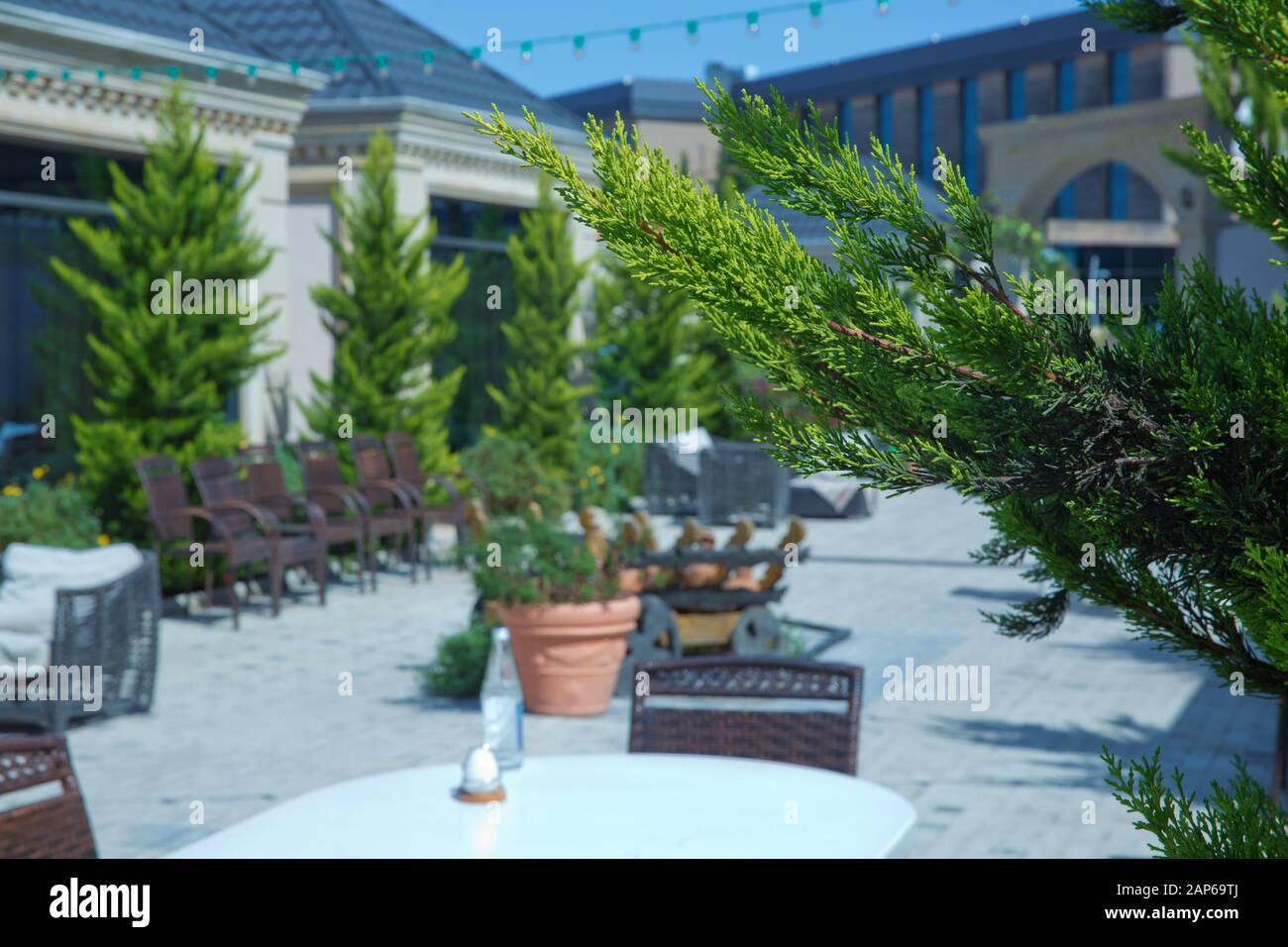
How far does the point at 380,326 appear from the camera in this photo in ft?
52.1

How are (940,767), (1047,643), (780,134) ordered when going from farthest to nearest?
(1047,643)
(940,767)
(780,134)

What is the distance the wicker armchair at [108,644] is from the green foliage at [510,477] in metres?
7.23

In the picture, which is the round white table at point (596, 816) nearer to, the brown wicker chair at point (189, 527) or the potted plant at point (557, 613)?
the potted plant at point (557, 613)

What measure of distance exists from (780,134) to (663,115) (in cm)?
4218

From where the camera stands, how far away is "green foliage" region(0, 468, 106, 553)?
11609 millimetres

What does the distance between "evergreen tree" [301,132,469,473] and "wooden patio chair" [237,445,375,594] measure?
1372mm

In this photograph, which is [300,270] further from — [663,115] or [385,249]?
[663,115]

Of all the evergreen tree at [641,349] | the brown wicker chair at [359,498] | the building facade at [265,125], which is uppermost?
the building facade at [265,125]

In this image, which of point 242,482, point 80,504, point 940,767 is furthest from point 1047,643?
point 80,504

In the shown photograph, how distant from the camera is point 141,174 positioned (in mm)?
14367

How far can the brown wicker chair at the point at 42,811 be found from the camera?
359cm

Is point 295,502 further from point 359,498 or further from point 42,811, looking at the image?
point 42,811

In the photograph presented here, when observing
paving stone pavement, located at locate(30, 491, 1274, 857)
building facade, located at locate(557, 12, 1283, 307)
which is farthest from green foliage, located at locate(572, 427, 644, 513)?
building facade, located at locate(557, 12, 1283, 307)

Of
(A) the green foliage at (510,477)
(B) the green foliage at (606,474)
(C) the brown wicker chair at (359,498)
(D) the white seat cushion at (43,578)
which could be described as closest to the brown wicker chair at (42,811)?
(D) the white seat cushion at (43,578)
